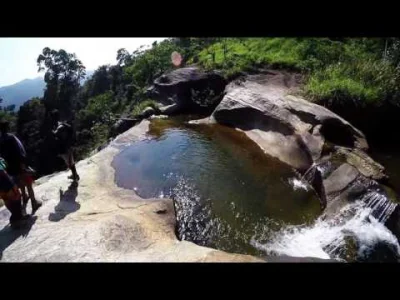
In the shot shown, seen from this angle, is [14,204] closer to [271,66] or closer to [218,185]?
[218,185]

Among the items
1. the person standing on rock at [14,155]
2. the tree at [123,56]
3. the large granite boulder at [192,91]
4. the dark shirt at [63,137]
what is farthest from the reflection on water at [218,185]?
the tree at [123,56]

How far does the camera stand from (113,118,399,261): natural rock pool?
785 centimetres

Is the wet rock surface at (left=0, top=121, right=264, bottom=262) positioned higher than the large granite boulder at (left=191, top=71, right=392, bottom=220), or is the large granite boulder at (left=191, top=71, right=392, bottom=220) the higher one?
the wet rock surface at (left=0, top=121, right=264, bottom=262)

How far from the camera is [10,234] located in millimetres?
6773

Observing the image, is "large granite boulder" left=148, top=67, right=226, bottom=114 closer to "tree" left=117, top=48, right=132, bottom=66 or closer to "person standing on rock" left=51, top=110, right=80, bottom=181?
"person standing on rock" left=51, top=110, right=80, bottom=181

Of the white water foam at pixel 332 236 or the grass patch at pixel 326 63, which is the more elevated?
the grass patch at pixel 326 63

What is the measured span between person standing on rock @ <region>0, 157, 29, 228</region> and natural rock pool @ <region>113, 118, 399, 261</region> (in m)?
3.55

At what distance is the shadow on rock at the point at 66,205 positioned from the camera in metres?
7.49

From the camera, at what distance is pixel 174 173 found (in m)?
11.3

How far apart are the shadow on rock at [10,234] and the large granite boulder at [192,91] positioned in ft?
43.1

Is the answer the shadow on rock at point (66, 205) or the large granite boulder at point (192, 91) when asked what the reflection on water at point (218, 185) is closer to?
the shadow on rock at point (66, 205)

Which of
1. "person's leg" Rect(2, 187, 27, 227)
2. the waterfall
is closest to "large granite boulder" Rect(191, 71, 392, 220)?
the waterfall

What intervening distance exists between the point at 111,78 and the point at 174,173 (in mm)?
50146
